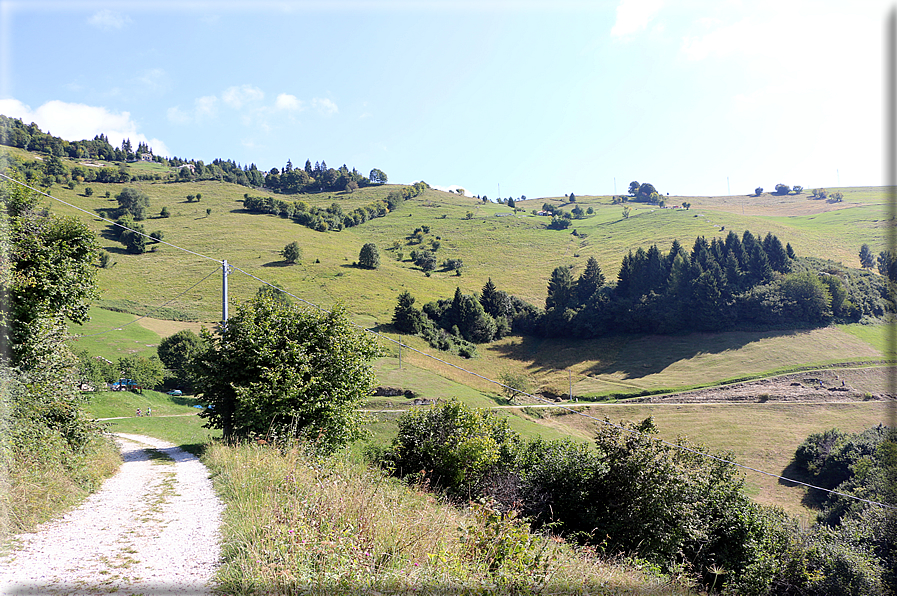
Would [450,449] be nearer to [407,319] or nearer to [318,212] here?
[407,319]

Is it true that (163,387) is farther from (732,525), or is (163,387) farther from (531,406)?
(732,525)

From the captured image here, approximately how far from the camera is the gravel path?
13.3ft

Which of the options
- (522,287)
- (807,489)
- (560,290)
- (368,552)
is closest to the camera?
(368,552)

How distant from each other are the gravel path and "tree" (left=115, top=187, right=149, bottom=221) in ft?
347

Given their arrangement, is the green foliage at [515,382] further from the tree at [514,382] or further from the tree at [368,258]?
the tree at [368,258]

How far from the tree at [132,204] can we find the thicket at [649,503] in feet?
331

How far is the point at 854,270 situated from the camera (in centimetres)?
7500

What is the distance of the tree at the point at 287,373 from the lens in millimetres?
13703

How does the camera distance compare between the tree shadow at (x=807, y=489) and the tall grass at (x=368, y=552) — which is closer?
the tall grass at (x=368, y=552)

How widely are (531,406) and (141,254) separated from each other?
7143 centimetres

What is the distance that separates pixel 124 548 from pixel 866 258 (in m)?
108

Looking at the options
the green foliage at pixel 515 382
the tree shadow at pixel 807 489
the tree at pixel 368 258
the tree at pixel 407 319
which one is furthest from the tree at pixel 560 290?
the tree shadow at pixel 807 489

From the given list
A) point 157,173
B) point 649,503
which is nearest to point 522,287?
point 649,503

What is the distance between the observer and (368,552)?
419 centimetres
